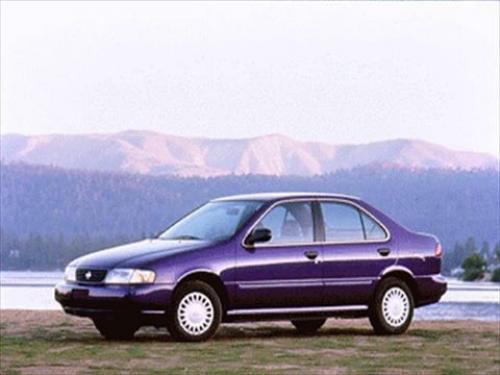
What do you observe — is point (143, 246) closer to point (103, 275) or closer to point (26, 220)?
point (103, 275)

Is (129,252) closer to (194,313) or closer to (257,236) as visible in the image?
(194,313)

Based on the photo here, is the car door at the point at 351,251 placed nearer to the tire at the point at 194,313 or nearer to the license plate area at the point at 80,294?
the tire at the point at 194,313

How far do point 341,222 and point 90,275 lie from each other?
9.75ft

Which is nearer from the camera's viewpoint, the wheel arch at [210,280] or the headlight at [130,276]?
the headlight at [130,276]

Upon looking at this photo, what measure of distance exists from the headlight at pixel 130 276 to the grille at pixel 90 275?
0.12 metres

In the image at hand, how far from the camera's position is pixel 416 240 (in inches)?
742

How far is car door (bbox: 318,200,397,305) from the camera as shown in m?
18.1

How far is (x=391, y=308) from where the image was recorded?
1845 cm

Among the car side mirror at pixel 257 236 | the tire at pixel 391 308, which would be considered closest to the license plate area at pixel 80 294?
the car side mirror at pixel 257 236

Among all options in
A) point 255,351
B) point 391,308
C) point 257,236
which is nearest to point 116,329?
point 257,236

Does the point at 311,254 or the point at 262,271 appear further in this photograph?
the point at 311,254

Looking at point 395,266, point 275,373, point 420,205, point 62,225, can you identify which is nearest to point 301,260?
point 395,266

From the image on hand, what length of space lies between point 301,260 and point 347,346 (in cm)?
142

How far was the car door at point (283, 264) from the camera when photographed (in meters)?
17.4
